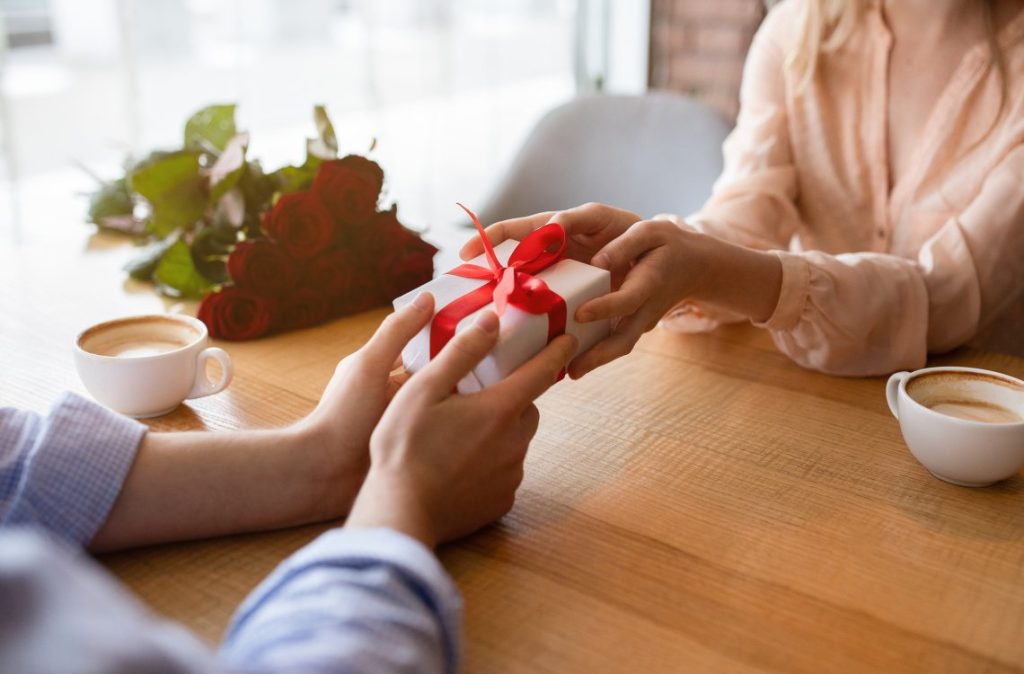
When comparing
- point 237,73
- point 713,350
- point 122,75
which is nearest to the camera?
point 713,350

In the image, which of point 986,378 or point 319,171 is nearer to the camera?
point 986,378

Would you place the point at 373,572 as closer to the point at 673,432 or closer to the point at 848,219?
the point at 673,432

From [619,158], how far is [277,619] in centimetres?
135

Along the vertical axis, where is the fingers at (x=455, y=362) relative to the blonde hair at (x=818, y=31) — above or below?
below

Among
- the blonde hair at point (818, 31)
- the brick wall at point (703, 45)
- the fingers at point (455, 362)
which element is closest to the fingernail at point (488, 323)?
the fingers at point (455, 362)

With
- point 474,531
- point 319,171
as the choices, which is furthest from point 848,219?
point 474,531

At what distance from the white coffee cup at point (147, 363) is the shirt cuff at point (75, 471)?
0.17 m

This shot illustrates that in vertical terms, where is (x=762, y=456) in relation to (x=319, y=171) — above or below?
below

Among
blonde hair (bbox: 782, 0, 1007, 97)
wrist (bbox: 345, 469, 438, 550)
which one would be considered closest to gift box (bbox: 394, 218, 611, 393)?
wrist (bbox: 345, 469, 438, 550)

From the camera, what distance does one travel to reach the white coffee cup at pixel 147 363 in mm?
859

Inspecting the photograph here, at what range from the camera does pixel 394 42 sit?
8.07ft

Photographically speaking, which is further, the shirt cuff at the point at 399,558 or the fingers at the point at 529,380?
the fingers at the point at 529,380

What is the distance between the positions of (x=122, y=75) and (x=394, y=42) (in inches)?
28.6

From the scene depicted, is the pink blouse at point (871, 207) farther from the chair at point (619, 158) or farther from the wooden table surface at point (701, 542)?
the chair at point (619, 158)
